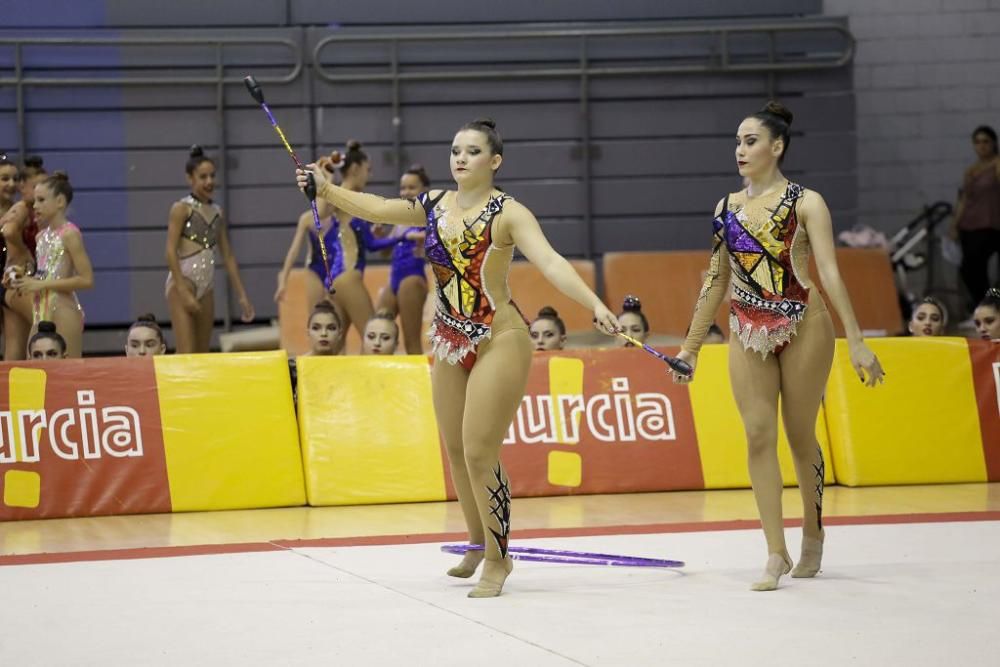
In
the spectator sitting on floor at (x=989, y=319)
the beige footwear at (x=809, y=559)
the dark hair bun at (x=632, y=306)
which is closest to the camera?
the beige footwear at (x=809, y=559)

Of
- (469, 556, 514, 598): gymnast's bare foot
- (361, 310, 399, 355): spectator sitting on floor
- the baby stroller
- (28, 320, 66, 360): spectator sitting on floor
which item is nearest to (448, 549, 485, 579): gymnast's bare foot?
(469, 556, 514, 598): gymnast's bare foot

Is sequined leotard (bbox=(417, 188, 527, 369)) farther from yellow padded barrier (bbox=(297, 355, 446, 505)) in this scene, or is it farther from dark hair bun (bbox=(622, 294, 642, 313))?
dark hair bun (bbox=(622, 294, 642, 313))

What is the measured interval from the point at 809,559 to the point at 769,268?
112 cm

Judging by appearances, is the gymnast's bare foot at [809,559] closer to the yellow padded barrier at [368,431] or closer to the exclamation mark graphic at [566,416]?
the exclamation mark graphic at [566,416]

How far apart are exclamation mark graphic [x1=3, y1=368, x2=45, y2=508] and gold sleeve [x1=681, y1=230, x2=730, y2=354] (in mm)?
3622

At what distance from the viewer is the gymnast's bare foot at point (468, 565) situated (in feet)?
17.1

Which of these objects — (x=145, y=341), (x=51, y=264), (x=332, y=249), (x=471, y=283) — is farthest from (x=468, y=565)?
(x=332, y=249)

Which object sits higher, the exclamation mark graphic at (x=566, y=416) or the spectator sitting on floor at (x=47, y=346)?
the spectator sitting on floor at (x=47, y=346)

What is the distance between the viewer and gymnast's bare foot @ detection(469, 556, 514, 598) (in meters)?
4.87

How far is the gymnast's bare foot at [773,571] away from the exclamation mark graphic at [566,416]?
2460mm

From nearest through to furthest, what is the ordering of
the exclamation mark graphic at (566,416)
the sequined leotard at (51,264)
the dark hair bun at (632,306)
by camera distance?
the exclamation mark graphic at (566,416) → the sequined leotard at (51,264) → the dark hair bun at (632,306)

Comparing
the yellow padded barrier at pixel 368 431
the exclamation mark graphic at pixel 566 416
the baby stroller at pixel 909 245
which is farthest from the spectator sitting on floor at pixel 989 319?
the baby stroller at pixel 909 245

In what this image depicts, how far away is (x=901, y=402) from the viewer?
7.60m

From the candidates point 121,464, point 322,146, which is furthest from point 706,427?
point 322,146
